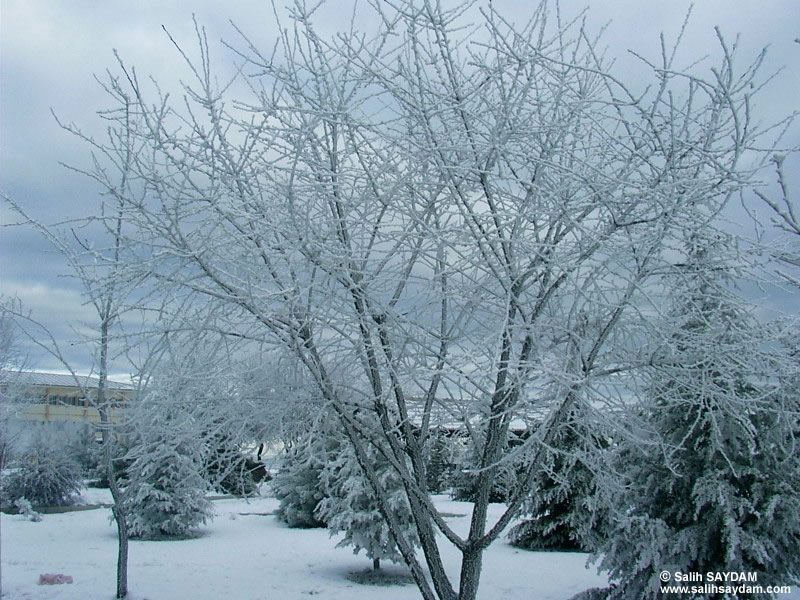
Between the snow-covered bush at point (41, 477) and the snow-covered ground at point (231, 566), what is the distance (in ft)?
5.19

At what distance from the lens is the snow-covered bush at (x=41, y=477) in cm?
1596

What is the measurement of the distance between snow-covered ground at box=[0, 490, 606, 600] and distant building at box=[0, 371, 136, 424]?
2051mm

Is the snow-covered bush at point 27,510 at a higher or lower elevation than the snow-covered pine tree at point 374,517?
lower

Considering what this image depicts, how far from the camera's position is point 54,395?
2477 cm

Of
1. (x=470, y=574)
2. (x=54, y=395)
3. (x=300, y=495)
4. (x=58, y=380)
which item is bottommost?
(x=300, y=495)

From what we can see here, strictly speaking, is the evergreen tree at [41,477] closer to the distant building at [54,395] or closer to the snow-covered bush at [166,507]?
the distant building at [54,395]

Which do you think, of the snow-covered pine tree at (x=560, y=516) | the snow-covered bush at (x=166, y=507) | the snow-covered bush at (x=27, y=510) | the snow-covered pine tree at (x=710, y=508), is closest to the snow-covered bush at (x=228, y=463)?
the snow-covered pine tree at (x=710, y=508)

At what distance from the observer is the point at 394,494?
32.8 ft

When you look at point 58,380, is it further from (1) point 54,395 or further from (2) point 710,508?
(2) point 710,508

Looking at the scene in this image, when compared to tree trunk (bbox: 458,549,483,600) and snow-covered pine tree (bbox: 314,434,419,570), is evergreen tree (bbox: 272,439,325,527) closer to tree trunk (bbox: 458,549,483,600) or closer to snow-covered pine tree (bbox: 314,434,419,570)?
snow-covered pine tree (bbox: 314,434,419,570)

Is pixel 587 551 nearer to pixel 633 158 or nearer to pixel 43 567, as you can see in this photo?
pixel 43 567

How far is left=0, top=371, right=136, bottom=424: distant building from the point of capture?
26.3 feet

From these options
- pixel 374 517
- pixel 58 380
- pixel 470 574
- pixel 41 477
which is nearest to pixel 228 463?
pixel 470 574

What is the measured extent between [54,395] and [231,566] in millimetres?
17603
